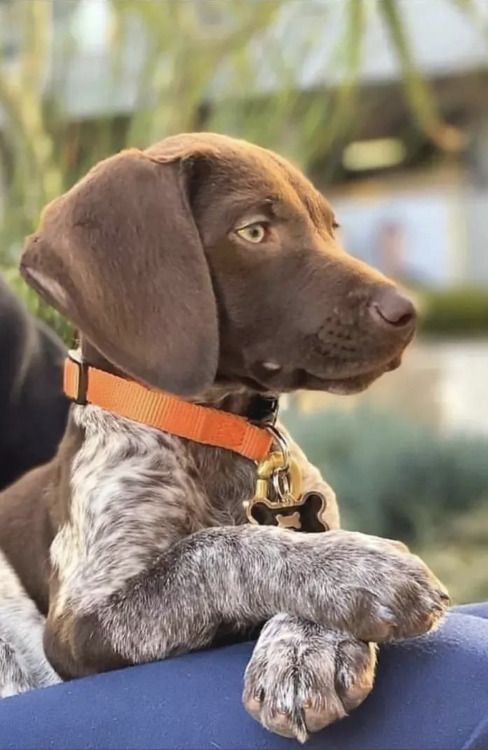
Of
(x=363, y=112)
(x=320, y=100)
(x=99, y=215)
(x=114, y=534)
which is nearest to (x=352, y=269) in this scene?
(x=99, y=215)

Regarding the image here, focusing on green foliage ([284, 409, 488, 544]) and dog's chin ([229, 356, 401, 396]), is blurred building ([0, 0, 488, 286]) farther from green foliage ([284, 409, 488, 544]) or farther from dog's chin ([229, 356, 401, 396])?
dog's chin ([229, 356, 401, 396])

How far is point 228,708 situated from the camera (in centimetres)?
147

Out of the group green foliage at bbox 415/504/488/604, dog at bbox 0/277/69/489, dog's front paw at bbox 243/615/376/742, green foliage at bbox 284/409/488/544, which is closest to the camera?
dog's front paw at bbox 243/615/376/742

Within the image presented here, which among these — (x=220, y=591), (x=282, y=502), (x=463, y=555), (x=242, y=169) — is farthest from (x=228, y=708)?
(x=463, y=555)

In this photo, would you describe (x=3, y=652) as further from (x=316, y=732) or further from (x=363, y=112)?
(x=363, y=112)

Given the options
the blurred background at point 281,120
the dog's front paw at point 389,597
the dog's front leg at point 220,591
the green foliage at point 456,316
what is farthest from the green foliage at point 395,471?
the green foliage at point 456,316

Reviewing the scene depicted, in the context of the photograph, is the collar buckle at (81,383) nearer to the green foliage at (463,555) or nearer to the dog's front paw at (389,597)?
the dog's front paw at (389,597)

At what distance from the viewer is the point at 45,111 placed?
14.0 feet

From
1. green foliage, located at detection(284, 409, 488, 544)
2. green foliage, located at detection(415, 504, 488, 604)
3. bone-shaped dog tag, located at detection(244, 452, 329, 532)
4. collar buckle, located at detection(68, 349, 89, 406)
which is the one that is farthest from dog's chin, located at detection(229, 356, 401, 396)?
green foliage, located at detection(284, 409, 488, 544)

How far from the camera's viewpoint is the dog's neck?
1852 millimetres

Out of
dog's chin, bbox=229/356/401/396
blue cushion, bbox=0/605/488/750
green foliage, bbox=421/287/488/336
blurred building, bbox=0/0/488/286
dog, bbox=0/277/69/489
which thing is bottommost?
blue cushion, bbox=0/605/488/750

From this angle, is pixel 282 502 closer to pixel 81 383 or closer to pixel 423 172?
pixel 81 383

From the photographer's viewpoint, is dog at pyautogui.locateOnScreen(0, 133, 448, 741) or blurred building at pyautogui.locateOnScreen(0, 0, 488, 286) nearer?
dog at pyautogui.locateOnScreen(0, 133, 448, 741)

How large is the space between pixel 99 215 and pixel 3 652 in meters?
0.70
